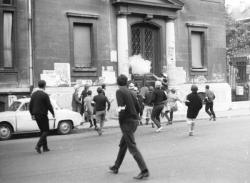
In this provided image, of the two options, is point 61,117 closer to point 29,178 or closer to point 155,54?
point 29,178

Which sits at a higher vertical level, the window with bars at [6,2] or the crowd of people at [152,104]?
the window with bars at [6,2]

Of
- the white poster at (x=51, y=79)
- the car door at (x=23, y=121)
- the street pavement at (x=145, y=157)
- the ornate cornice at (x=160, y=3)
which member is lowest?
the street pavement at (x=145, y=157)

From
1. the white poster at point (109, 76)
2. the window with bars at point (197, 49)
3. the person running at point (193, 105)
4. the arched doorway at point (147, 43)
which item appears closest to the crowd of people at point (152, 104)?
the person running at point (193, 105)

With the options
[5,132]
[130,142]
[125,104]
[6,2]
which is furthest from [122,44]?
[130,142]

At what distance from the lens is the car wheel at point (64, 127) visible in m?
15.0

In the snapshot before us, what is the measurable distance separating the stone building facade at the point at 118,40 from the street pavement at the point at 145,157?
6.26 meters

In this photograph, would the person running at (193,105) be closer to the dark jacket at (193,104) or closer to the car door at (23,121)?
→ the dark jacket at (193,104)

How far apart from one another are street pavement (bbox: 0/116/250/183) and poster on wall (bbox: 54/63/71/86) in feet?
19.9

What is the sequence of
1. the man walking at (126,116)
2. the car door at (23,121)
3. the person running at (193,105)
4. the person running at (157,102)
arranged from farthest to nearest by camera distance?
the person running at (157,102), the car door at (23,121), the person running at (193,105), the man walking at (126,116)

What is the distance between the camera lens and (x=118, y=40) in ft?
67.9

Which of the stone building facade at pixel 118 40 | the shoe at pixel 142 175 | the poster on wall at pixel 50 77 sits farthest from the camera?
the poster on wall at pixel 50 77

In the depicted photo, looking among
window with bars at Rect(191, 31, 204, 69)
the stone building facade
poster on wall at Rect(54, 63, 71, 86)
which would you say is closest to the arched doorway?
the stone building facade

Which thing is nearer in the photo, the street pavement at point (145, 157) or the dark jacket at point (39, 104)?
the street pavement at point (145, 157)

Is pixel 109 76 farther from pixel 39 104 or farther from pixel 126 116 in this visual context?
pixel 126 116
